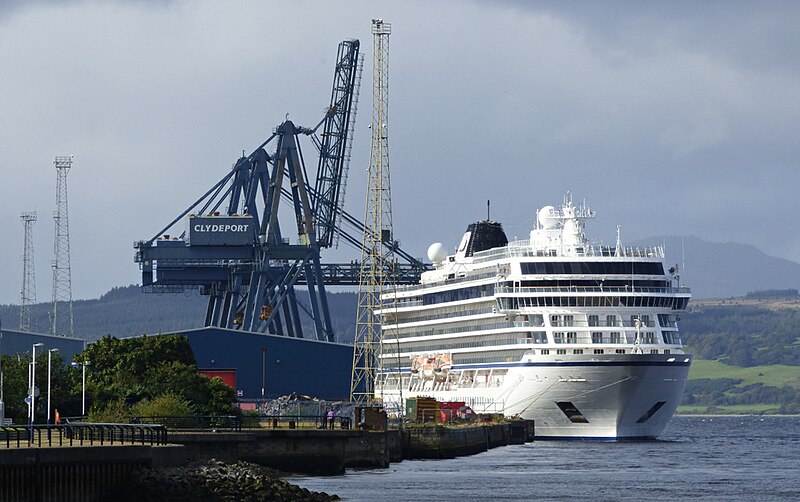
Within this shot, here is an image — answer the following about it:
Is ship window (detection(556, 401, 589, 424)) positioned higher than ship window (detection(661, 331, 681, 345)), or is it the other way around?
ship window (detection(661, 331, 681, 345))

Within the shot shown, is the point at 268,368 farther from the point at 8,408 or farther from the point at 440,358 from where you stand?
the point at 8,408

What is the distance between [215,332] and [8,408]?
47.2 m

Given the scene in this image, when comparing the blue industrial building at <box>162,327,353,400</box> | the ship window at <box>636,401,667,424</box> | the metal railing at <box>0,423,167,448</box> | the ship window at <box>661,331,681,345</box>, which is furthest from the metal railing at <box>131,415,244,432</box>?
the ship window at <box>661,331,681,345</box>

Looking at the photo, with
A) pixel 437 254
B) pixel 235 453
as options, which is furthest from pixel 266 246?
pixel 235 453

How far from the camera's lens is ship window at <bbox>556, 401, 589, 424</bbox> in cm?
11469

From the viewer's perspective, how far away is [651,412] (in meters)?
115

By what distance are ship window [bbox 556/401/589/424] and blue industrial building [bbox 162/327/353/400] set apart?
74.8 feet

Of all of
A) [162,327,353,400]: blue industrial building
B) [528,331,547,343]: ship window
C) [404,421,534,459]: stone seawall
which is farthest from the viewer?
[162,327,353,400]: blue industrial building

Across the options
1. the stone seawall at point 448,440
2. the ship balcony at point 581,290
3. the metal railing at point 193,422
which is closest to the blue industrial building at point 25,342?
the stone seawall at point 448,440

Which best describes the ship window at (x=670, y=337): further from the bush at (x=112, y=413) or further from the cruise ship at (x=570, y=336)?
the bush at (x=112, y=413)

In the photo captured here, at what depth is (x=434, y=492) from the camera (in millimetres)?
65312

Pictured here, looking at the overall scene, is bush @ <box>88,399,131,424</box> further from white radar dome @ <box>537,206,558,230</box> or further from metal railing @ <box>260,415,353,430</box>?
white radar dome @ <box>537,206,558,230</box>

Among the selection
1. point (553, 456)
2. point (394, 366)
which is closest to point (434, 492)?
point (553, 456)

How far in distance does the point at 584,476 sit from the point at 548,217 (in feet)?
175
